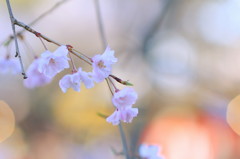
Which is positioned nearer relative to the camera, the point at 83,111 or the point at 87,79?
the point at 87,79

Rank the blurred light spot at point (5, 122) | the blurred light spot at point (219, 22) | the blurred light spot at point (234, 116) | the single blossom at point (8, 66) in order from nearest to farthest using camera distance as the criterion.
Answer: the single blossom at point (8, 66)
the blurred light spot at point (219, 22)
the blurred light spot at point (234, 116)
the blurred light spot at point (5, 122)

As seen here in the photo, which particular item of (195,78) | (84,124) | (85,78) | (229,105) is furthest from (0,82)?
(85,78)

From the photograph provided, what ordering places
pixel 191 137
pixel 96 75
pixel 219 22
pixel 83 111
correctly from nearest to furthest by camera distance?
pixel 96 75 < pixel 219 22 < pixel 191 137 < pixel 83 111

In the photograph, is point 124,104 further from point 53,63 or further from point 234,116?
point 234,116

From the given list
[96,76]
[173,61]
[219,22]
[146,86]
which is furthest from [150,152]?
[146,86]

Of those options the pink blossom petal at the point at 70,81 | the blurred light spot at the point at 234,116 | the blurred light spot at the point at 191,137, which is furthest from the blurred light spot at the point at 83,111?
the pink blossom petal at the point at 70,81

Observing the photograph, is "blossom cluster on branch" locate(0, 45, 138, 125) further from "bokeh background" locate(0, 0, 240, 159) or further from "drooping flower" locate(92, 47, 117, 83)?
"bokeh background" locate(0, 0, 240, 159)

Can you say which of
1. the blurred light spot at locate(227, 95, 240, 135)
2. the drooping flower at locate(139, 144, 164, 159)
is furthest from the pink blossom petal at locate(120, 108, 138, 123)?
the blurred light spot at locate(227, 95, 240, 135)

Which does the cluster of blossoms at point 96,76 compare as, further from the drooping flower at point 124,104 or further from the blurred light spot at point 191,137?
the blurred light spot at point 191,137
